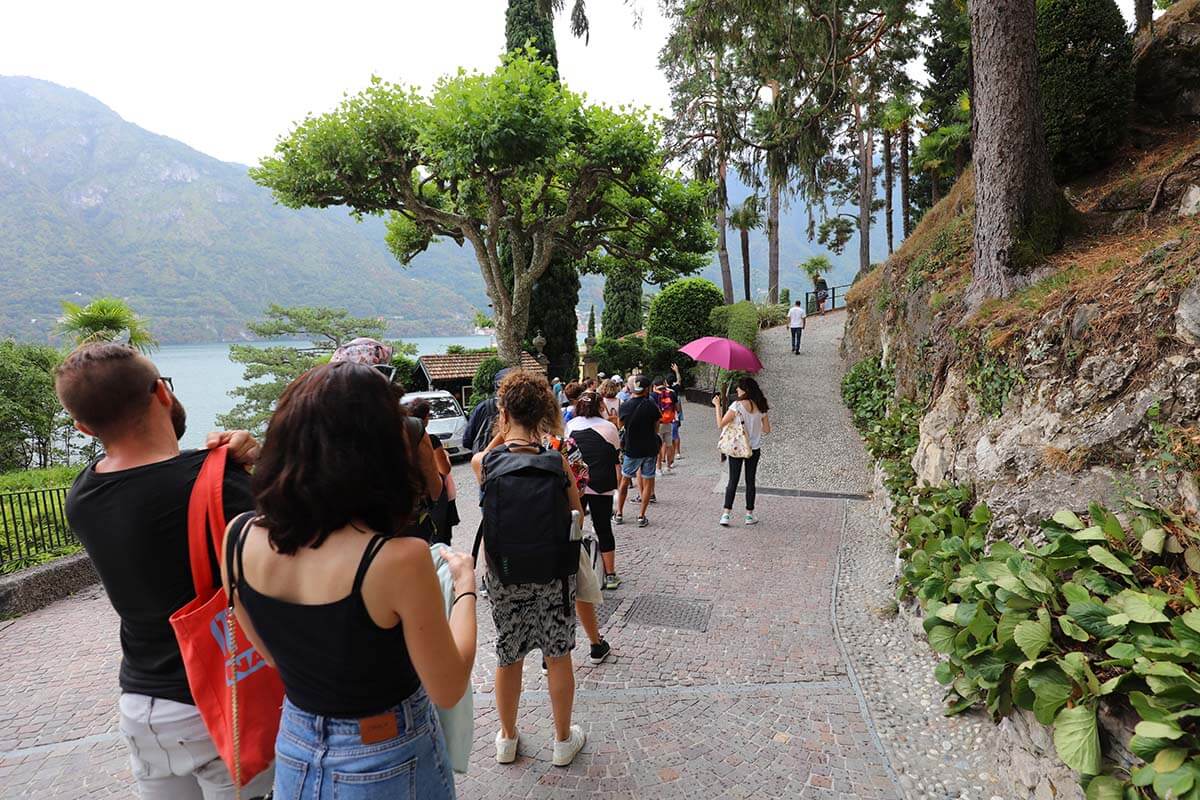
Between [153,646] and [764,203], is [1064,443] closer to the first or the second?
[153,646]

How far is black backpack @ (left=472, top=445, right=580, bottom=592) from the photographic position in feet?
9.41

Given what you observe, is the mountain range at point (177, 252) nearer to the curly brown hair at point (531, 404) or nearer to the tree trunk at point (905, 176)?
the tree trunk at point (905, 176)

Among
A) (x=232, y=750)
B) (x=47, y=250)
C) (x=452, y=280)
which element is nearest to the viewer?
(x=232, y=750)

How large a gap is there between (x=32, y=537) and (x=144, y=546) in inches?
283

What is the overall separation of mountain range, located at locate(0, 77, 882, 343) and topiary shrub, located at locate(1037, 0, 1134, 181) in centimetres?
6286

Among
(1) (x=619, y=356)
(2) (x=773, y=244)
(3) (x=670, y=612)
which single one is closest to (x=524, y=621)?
(3) (x=670, y=612)

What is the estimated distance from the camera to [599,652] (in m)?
4.09

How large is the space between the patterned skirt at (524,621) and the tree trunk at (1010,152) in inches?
249

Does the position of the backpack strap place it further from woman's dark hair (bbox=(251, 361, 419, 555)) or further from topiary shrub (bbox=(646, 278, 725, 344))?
topiary shrub (bbox=(646, 278, 725, 344))

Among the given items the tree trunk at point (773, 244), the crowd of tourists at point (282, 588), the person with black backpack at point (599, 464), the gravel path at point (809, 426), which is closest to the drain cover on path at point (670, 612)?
the person with black backpack at point (599, 464)

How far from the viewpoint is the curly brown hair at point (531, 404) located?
3.13 metres

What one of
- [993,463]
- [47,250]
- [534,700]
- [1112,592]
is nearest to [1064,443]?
[993,463]

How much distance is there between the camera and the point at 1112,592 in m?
2.74

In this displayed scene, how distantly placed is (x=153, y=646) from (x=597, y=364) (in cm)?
2131
